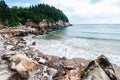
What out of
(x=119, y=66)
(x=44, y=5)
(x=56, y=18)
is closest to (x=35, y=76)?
(x=119, y=66)

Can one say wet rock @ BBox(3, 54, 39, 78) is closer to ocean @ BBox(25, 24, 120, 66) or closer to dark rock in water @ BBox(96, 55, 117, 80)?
dark rock in water @ BBox(96, 55, 117, 80)

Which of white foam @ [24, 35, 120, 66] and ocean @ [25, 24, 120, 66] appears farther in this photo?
ocean @ [25, 24, 120, 66]

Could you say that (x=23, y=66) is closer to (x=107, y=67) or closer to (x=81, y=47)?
(x=107, y=67)

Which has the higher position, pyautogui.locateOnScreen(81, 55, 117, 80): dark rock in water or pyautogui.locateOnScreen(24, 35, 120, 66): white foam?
pyautogui.locateOnScreen(81, 55, 117, 80): dark rock in water

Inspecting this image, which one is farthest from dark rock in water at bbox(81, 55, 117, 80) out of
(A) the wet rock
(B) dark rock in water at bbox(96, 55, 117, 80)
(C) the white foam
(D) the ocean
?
(C) the white foam

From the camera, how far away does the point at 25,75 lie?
11250mm

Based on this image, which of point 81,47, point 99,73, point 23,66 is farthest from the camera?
point 81,47

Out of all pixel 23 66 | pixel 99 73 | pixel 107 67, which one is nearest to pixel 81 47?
pixel 107 67

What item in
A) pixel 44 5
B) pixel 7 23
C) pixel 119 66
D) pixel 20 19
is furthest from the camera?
pixel 44 5

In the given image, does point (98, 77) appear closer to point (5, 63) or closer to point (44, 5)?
point (5, 63)

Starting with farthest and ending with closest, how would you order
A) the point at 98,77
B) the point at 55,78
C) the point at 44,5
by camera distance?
the point at 44,5
the point at 55,78
the point at 98,77

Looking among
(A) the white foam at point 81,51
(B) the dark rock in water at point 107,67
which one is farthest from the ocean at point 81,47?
(B) the dark rock in water at point 107,67

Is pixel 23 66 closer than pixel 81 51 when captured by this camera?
Yes

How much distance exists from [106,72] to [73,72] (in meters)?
2.16
